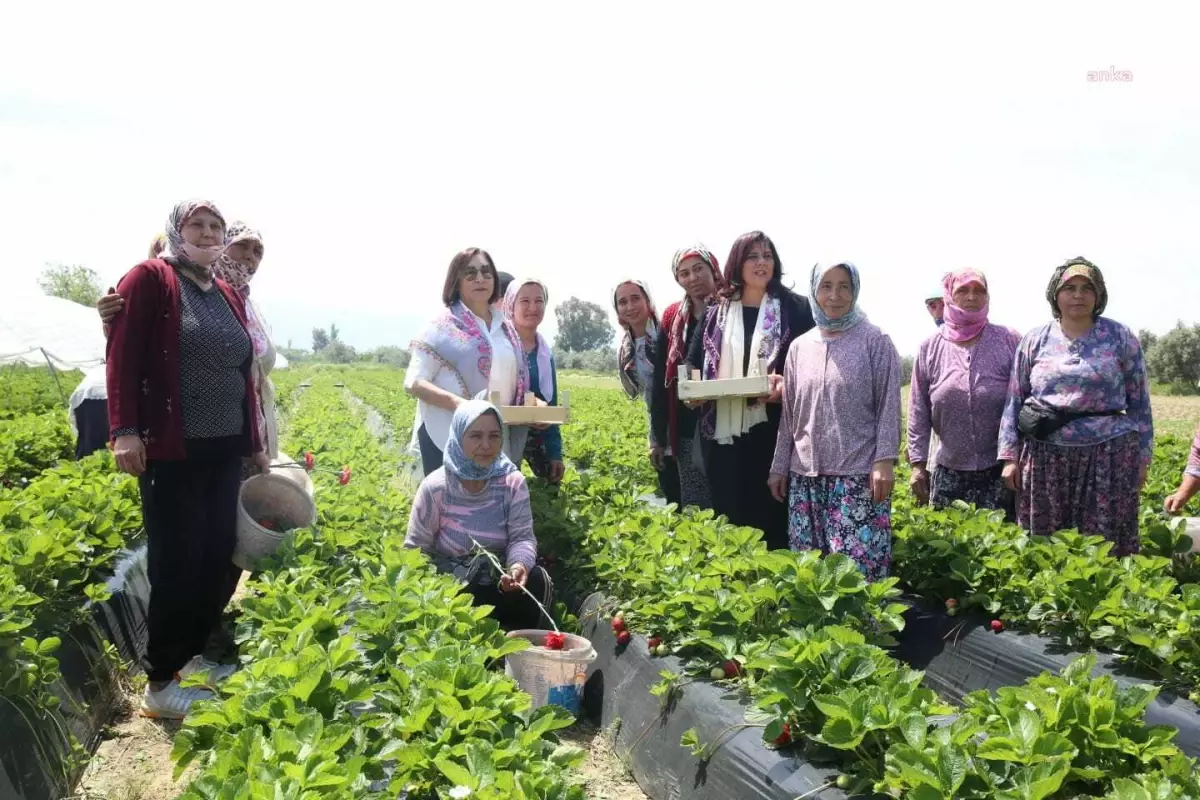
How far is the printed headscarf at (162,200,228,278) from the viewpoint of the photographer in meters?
3.57

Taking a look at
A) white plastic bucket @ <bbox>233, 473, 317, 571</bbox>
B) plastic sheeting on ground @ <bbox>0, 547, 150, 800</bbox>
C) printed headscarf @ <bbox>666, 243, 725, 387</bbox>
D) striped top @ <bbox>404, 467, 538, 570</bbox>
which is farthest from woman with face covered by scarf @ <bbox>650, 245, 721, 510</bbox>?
plastic sheeting on ground @ <bbox>0, 547, 150, 800</bbox>

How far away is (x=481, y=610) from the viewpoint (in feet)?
10.1

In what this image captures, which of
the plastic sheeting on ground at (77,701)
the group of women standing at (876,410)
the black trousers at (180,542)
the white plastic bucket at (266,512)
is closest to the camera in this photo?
the plastic sheeting on ground at (77,701)

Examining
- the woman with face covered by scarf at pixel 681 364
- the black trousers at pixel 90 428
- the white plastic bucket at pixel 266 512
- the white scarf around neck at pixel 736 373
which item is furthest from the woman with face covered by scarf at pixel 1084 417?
the black trousers at pixel 90 428

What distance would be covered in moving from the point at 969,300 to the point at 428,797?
12.0 ft

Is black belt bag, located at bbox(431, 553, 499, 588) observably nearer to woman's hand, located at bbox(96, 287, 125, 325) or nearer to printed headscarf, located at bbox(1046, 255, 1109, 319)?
woman's hand, located at bbox(96, 287, 125, 325)

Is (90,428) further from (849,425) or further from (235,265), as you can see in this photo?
(849,425)

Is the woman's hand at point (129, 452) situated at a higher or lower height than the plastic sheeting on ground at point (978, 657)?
higher

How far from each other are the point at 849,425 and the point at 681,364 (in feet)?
3.42

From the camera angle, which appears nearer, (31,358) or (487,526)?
(487,526)

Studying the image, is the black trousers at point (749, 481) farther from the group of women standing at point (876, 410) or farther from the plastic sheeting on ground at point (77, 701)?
the plastic sheeting on ground at point (77, 701)

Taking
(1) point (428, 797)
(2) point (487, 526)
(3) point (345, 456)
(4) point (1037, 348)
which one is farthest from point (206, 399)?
(3) point (345, 456)

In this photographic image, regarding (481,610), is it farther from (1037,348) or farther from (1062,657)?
(1037,348)

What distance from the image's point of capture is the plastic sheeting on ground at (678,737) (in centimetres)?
241
